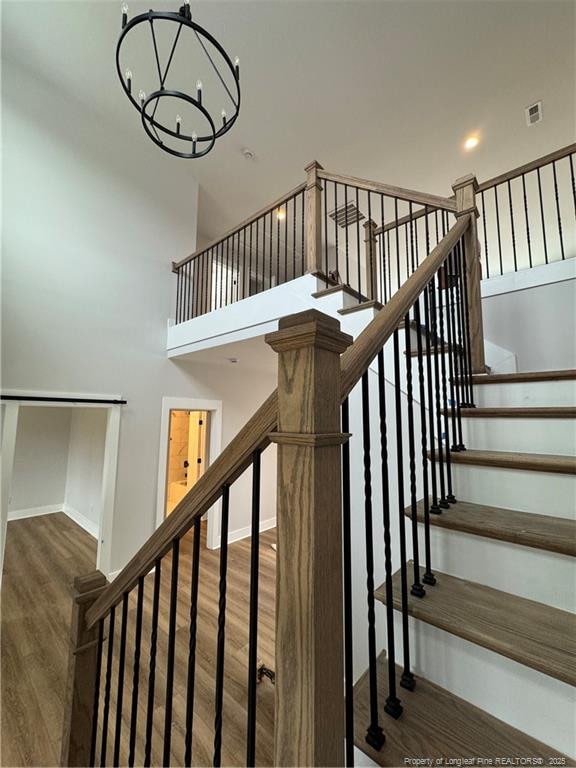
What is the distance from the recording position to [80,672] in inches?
50.9

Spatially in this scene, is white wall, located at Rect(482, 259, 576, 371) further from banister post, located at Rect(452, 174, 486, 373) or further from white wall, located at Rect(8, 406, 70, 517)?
white wall, located at Rect(8, 406, 70, 517)

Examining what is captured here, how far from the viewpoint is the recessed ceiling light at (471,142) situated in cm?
400

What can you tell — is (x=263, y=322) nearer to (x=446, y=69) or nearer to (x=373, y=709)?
(x=373, y=709)

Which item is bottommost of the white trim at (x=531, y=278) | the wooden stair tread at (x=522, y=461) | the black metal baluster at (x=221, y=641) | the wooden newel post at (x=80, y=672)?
the wooden newel post at (x=80, y=672)

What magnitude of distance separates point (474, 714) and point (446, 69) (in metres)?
4.83

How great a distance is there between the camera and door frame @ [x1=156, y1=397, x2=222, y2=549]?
3.98 meters

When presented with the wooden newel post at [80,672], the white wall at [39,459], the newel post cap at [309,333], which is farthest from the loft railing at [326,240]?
the white wall at [39,459]

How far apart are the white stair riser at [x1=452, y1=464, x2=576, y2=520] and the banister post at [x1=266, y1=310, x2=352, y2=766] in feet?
3.37

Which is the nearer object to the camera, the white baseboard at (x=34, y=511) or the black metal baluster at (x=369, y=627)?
the black metal baluster at (x=369, y=627)

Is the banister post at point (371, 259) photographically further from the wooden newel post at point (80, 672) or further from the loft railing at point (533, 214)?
the wooden newel post at point (80, 672)

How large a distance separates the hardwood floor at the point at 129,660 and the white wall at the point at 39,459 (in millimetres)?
1516

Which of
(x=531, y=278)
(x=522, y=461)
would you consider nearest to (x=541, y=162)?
(x=531, y=278)

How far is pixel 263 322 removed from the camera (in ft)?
9.57

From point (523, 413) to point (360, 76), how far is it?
3.79 meters
